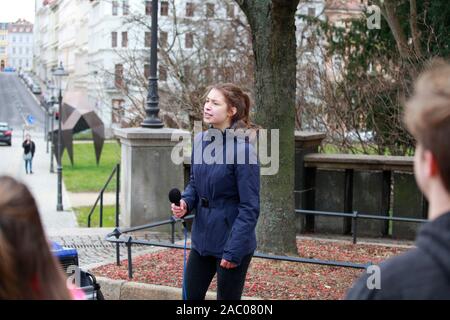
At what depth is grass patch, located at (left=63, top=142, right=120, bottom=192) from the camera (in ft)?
108

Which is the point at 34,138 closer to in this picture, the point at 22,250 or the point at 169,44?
the point at 169,44

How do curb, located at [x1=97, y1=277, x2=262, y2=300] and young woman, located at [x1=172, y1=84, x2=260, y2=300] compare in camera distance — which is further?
curb, located at [x1=97, y1=277, x2=262, y2=300]

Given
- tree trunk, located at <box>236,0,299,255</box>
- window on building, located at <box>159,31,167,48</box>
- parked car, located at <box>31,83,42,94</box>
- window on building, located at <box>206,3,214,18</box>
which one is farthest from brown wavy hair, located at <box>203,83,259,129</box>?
parked car, located at <box>31,83,42,94</box>

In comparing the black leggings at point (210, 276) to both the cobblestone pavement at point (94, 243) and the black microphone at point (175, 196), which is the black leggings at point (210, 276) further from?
the cobblestone pavement at point (94, 243)

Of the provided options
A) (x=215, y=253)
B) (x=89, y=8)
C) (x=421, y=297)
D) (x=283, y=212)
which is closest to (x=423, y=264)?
(x=421, y=297)

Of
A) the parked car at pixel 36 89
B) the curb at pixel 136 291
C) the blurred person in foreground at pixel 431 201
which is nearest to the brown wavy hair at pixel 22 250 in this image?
the blurred person in foreground at pixel 431 201

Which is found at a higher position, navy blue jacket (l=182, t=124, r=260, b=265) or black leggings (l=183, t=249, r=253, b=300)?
navy blue jacket (l=182, t=124, r=260, b=265)

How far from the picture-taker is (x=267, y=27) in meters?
8.27

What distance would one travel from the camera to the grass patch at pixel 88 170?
108ft

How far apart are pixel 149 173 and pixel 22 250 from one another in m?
9.50

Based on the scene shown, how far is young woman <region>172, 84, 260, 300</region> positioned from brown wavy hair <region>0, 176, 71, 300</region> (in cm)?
267

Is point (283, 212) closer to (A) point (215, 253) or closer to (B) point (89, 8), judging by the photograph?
(A) point (215, 253)

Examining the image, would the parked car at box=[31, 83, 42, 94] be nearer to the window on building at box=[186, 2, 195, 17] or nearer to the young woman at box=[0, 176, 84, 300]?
the window on building at box=[186, 2, 195, 17]

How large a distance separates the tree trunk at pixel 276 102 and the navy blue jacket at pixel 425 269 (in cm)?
629
